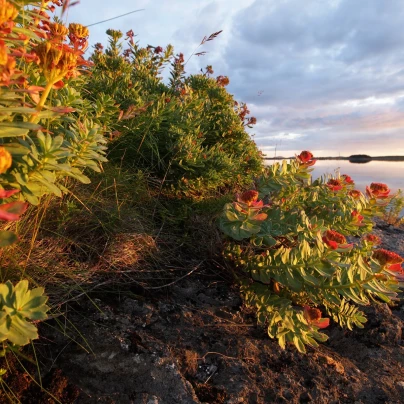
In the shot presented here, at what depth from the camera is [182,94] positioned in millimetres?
3734

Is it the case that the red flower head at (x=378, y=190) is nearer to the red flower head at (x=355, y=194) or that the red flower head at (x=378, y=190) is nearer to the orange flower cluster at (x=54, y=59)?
the red flower head at (x=355, y=194)

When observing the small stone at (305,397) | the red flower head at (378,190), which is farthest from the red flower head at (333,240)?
the red flower head at (378,190)

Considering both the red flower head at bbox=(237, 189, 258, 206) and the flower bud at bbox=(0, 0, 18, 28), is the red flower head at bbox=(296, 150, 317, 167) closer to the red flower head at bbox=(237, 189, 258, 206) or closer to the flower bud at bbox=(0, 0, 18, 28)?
the red flower head at bbox=(237, 189, 258, 206)

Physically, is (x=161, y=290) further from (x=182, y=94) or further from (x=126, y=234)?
(x=182, y=94)

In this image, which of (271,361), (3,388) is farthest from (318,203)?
(3,388)

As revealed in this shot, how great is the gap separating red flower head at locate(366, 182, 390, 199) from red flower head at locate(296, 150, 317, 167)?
0.40m

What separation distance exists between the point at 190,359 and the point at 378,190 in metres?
1.57

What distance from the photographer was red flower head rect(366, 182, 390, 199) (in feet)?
7.98

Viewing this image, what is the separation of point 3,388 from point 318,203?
1.96 metres

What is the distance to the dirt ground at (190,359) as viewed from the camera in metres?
1.46

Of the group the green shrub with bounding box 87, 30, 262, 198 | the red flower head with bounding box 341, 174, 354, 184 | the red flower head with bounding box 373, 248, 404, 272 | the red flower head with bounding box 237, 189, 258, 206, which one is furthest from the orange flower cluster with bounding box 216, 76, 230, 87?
the red flower head with bounding box 373, 248, 404, 272

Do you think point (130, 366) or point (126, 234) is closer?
point (130, 366)

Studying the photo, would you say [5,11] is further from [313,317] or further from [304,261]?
[313,317]

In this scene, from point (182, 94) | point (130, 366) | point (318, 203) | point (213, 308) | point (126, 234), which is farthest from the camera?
point (182, 94)
